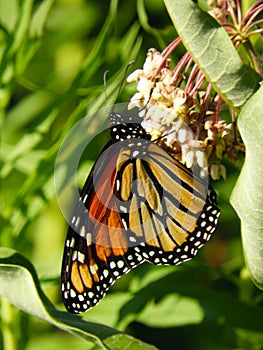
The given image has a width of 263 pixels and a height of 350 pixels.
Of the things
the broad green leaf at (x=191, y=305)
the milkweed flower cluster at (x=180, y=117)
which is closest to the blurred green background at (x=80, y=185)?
the broad green leaf at (x=191, y=305)

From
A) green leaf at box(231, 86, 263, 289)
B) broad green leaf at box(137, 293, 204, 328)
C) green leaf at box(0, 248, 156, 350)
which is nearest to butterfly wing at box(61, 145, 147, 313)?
green leaf at box(0, 248, 156, 350)

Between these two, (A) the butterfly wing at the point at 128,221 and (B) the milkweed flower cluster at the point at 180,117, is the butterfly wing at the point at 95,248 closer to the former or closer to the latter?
(A) the butterfly wing at the point at 128,221

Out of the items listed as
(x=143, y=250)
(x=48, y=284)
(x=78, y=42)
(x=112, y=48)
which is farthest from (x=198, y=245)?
(x=78, y=42)

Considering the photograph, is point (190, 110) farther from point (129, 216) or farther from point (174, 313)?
point (174, 313)

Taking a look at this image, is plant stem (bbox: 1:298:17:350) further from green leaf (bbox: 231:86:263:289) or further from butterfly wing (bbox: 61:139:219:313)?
green leaf (bbox: 231:86:263:289)

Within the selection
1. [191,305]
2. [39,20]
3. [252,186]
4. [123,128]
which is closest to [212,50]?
[252,186]

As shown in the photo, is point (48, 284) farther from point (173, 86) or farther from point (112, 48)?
point (112, 48)
